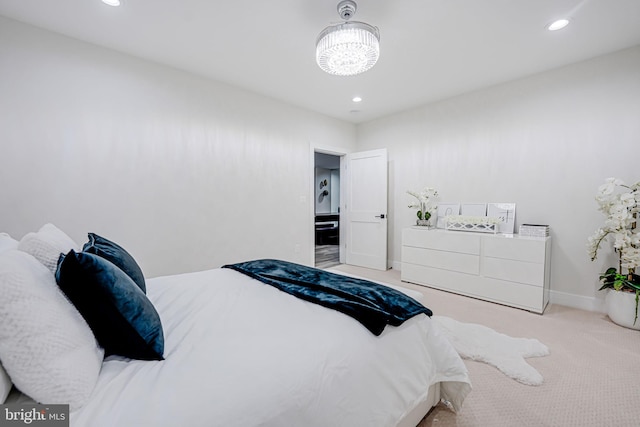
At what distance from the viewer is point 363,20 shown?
2.20 m

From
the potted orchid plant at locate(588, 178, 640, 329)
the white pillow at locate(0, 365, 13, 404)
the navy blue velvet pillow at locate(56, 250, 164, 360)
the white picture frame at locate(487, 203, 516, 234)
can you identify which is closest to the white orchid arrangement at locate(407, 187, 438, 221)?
the white picture frame at locate(487, 203, 516, 234)

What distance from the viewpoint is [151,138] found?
2846 millimetres

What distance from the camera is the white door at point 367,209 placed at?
4.51m

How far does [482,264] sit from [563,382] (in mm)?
1573

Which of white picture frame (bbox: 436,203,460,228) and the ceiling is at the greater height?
the ceiling

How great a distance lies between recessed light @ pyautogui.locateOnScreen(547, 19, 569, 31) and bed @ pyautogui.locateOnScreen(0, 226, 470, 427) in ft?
8.76

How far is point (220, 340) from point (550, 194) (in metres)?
3.71

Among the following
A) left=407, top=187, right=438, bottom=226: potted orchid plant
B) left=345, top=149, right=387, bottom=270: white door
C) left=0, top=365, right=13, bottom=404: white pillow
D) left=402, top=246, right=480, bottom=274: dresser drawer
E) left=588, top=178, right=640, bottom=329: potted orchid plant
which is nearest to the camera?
left=0, top=365, right=13, bottom=404: white pillow

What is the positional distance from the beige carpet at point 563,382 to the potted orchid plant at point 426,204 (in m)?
1.56

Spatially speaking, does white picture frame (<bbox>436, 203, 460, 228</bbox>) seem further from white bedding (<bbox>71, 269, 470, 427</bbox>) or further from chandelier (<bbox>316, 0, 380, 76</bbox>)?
white bedding (<bbox>71, 269, 470, 427</bbox>)

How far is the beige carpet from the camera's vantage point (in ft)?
4.83

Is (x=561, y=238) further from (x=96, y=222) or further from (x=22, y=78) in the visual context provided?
(x=22, y=78)

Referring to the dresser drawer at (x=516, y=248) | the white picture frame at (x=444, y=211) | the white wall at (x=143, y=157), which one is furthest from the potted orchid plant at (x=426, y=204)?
the white wall at (x=143, y=157)

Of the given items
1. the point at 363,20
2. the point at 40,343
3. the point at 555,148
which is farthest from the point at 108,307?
the point at 555,148
